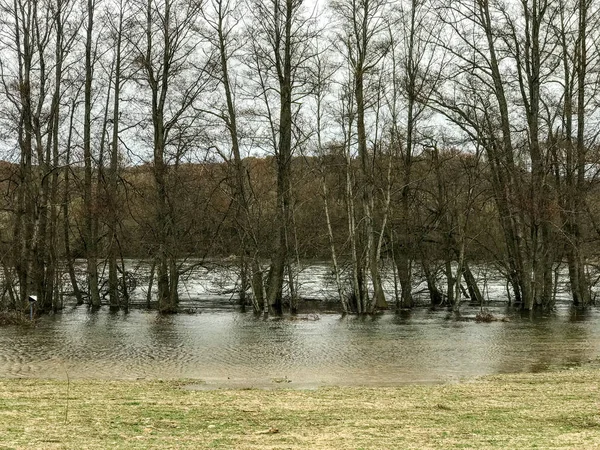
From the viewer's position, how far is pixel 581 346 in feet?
65.8

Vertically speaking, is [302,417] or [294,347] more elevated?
[302,417]

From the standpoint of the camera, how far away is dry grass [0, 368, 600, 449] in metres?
7.80

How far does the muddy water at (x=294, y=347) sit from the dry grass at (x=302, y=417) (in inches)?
95.7

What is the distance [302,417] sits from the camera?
31.1 feet

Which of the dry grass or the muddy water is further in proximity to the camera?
the muddy water

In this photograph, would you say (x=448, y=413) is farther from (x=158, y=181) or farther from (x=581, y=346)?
(x=158, y=181)

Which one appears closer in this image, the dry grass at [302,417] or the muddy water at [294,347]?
the dry grass at [302,417]

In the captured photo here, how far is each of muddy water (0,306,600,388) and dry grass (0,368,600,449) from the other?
2.43 m

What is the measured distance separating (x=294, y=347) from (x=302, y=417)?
36.1 feet

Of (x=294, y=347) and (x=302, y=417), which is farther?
(x=294, y=347)

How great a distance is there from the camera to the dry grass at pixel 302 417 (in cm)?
780

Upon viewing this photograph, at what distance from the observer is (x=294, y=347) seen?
20.5 m

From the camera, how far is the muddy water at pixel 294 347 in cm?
1574

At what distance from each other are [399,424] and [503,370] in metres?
7.89
